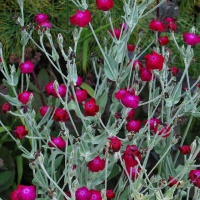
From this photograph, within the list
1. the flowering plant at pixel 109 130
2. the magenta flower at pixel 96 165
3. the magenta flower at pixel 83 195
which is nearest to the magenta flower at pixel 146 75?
the flowering plant at pixel 109 130

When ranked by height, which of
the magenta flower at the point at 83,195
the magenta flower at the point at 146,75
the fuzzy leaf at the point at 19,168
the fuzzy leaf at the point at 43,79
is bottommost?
the fuzzy leaf at the point at 19,168

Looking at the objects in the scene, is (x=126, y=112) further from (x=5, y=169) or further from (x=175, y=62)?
(x=175, y=62)

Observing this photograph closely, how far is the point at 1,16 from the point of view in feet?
8.73

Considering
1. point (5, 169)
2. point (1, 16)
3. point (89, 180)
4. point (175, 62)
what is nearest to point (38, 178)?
point (89, 180)

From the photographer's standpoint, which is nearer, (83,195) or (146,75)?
(83,195)

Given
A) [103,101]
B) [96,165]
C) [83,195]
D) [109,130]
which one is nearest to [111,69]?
[103,101]

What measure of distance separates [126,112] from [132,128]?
6cm

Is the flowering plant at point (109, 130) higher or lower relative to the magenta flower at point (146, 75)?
lower

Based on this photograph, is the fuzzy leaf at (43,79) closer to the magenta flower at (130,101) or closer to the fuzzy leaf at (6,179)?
the fuzzy leaf at (6,179)

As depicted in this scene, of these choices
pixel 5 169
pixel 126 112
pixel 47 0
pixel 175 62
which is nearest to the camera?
pixel 126 112

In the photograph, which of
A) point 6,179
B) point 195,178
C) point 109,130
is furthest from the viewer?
point 6,179

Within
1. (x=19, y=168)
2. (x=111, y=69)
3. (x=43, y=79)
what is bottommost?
(x=19, y=168)

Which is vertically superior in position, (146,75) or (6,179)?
(146,75)

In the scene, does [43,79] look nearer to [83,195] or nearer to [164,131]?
[164,131]
